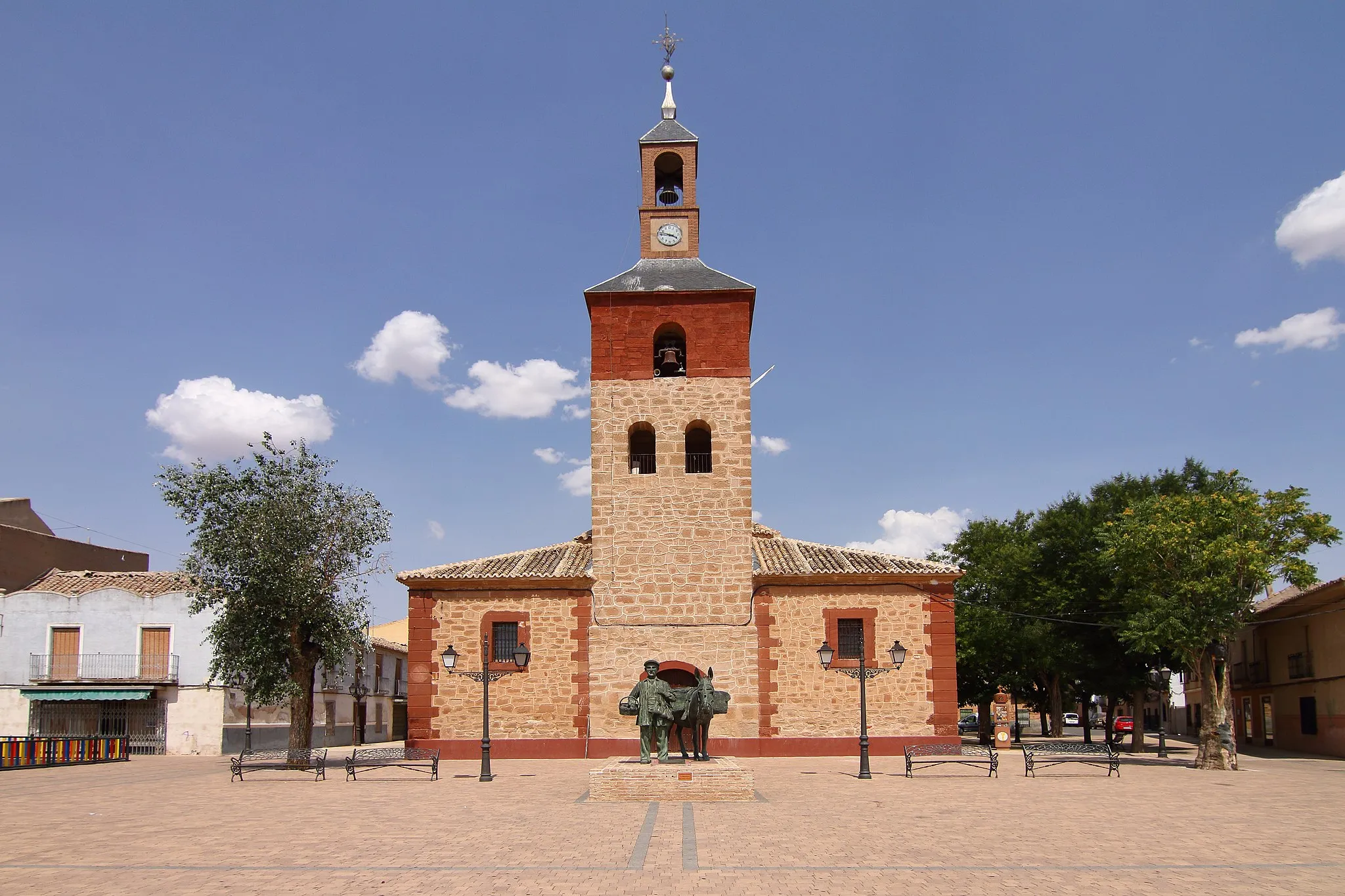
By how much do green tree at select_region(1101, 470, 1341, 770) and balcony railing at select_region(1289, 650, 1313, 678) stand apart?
11.0m

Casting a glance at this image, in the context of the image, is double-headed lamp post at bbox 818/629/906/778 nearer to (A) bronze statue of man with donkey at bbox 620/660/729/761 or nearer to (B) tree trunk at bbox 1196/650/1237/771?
(A) bronze statue of man with donkey at bbox 620/660/729/761

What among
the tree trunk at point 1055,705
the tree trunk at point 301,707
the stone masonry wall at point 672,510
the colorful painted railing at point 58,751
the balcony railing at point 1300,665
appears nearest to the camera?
the tree trunk at point 301,707

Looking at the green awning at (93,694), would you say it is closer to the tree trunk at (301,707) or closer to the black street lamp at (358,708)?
the black street lamp at (358,708)

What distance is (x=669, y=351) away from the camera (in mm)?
26906

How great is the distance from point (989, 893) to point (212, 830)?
9.66 metres

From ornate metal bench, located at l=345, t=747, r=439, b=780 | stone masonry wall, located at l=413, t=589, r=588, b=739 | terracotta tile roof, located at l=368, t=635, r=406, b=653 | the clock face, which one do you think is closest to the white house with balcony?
A: ornate metal bench, located at l=345, t=747, r=439, b=780

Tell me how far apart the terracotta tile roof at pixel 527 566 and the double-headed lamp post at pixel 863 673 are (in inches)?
255

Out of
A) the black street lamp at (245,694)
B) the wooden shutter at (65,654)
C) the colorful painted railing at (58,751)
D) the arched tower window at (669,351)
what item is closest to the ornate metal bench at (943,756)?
the arched tower window at (669,351)

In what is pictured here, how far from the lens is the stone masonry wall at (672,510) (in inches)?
1021

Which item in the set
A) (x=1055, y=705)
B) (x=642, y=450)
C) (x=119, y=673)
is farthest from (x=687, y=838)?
(x=1055, y=705)

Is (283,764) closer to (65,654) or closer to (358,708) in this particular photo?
(65,654)

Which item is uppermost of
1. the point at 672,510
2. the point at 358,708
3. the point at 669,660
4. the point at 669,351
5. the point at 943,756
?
the point at 669,351

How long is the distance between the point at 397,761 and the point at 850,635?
11.8 metres

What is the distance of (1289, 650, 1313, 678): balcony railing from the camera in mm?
33156
